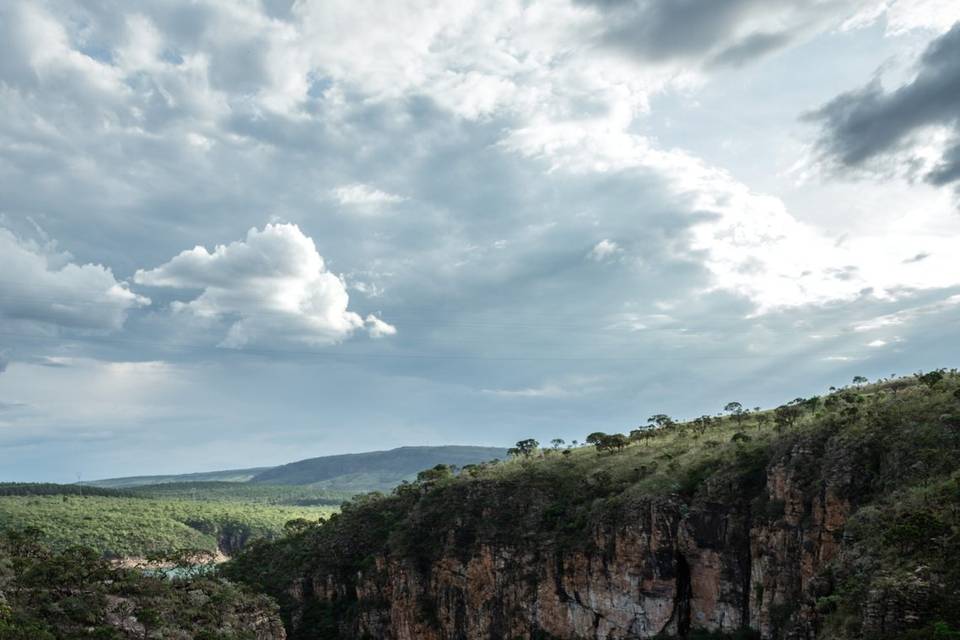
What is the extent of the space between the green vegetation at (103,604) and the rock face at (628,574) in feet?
86.5

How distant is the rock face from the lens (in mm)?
72750

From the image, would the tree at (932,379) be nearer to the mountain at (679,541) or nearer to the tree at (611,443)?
the mountain at (679,541)

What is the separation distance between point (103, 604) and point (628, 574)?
6734cm

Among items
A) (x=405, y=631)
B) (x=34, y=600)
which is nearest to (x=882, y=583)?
(x=34, y=600)

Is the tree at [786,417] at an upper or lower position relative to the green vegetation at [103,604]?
upper

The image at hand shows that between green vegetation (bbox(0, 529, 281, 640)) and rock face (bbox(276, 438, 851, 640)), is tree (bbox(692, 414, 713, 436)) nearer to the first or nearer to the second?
rock face (bbox(276, 438, 851, 640))

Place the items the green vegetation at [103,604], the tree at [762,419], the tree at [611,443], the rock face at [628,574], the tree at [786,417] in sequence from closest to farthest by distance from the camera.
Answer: the green vegetation at [103,604] < the rock face at [628,574] < the tree at [786,417] < the tree at [762,419] < the tree at [611,443]

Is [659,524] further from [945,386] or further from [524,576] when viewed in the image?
[945,386]

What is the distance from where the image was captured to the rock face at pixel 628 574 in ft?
239

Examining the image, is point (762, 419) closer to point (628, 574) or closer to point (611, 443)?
point (611, 443)

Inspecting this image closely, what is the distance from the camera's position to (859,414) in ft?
246

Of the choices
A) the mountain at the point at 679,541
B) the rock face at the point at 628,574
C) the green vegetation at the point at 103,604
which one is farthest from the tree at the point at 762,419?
the green vegetation at the point at 103,604

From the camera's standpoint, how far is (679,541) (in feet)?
282

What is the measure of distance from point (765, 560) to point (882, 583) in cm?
3782
